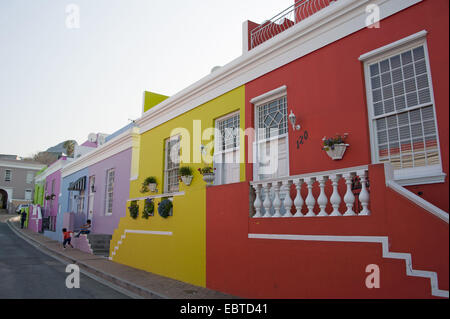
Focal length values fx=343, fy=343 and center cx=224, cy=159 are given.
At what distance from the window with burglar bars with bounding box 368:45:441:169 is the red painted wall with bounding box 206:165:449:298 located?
1.18 m

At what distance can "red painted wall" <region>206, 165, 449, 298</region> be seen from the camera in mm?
3980

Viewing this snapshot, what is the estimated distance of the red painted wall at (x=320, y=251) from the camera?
3980 mm

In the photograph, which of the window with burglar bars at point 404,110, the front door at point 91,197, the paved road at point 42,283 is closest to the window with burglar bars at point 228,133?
the window with burglar bars at point 404,110

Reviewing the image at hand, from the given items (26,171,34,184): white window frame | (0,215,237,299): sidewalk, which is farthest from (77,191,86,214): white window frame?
(26,171,34,184): white window frame

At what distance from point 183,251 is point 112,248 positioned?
493 cm

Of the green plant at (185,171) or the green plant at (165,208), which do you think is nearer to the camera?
the green plant at (165,208)

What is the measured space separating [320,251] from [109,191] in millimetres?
12510

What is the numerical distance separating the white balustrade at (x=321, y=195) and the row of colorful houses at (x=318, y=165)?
21 millimetres

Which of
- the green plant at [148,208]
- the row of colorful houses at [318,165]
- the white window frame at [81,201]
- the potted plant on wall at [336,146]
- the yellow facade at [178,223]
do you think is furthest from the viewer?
the white window frame at [81,201]

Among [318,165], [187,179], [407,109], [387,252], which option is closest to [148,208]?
[187,179]

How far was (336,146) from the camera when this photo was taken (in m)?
5.96

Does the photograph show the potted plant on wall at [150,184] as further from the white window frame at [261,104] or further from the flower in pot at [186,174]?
the white window frame at [261,104]
